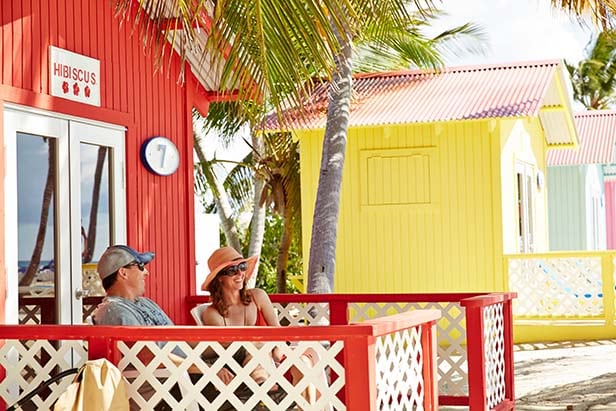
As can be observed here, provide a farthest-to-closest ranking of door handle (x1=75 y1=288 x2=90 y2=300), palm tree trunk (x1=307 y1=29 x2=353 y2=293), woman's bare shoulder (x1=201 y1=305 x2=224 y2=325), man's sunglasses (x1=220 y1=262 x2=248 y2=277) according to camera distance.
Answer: palm tree trunk (x1=307 y1=29 x2=353 y2=293) → door handle (x1=75 y1=288 x2=90 y2=300) → man's sunglasses (x1=220 y1=262 x2=248 y2=277) → woman's bare shoulder (x1=201 y1=305 x2=224 y2=325)

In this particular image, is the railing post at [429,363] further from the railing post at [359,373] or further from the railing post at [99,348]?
the railing post at [99,348]

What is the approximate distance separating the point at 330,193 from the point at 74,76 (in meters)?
5.67

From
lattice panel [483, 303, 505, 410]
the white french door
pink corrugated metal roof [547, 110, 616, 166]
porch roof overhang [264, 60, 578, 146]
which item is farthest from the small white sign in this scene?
pink corrugated metal roof [547, 110, 616, 166]

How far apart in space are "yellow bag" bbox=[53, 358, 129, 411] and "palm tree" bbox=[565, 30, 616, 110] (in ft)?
121

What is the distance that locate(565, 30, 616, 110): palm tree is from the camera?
4044cm

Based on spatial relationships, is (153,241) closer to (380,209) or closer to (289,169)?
(380,209)

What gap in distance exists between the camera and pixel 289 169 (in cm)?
1917

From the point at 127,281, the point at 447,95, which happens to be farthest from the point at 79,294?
the point at 447,95

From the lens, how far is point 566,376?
11430 millimetres

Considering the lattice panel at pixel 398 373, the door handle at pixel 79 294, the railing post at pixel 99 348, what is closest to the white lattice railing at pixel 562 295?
the door handle at pixel 79 294

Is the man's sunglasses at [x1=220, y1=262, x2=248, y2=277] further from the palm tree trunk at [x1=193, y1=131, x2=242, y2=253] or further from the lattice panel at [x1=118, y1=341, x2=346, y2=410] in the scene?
the palm tree trunk at [x1=193, y1=131, x2=242, y2=253]

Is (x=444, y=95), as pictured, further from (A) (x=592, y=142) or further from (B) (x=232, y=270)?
(A) (x=592, y=142)

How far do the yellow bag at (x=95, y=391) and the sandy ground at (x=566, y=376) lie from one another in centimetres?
489

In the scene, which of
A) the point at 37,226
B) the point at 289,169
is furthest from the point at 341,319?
the point at 289,169
